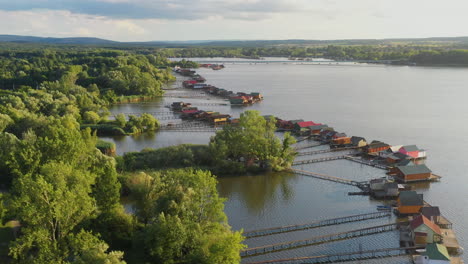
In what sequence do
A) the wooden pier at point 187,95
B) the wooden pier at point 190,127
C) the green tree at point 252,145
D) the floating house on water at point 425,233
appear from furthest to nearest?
the wooden pier at point 187,95 → the wooden pier at point 190,127 → the green tree at point 252,145 → the floating house on water at point 425,233

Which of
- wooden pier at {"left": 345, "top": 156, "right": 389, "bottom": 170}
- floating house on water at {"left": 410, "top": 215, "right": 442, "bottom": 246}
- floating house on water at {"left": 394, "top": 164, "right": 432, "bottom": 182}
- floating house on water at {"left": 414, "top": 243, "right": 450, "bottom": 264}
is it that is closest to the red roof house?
wooden pier at {"left": 345, "top": 156, "right": 389, "bottom": 170}

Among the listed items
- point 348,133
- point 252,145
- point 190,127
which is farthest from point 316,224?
point 190,127

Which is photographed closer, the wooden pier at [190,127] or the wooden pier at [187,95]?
the wooden pier at [190,127]

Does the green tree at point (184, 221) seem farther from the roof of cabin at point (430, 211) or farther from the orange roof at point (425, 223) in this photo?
the roof of cabin at point (430, 211)

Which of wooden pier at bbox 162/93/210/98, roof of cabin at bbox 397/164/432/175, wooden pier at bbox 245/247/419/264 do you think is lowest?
wooden pier at bbox 245/247/419/264

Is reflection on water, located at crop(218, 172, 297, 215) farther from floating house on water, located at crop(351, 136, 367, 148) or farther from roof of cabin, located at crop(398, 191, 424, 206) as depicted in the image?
floating house on water, located at crop(351, 136, 367, 148)

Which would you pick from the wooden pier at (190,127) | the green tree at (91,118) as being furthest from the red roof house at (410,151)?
the green tree at (91,118)
